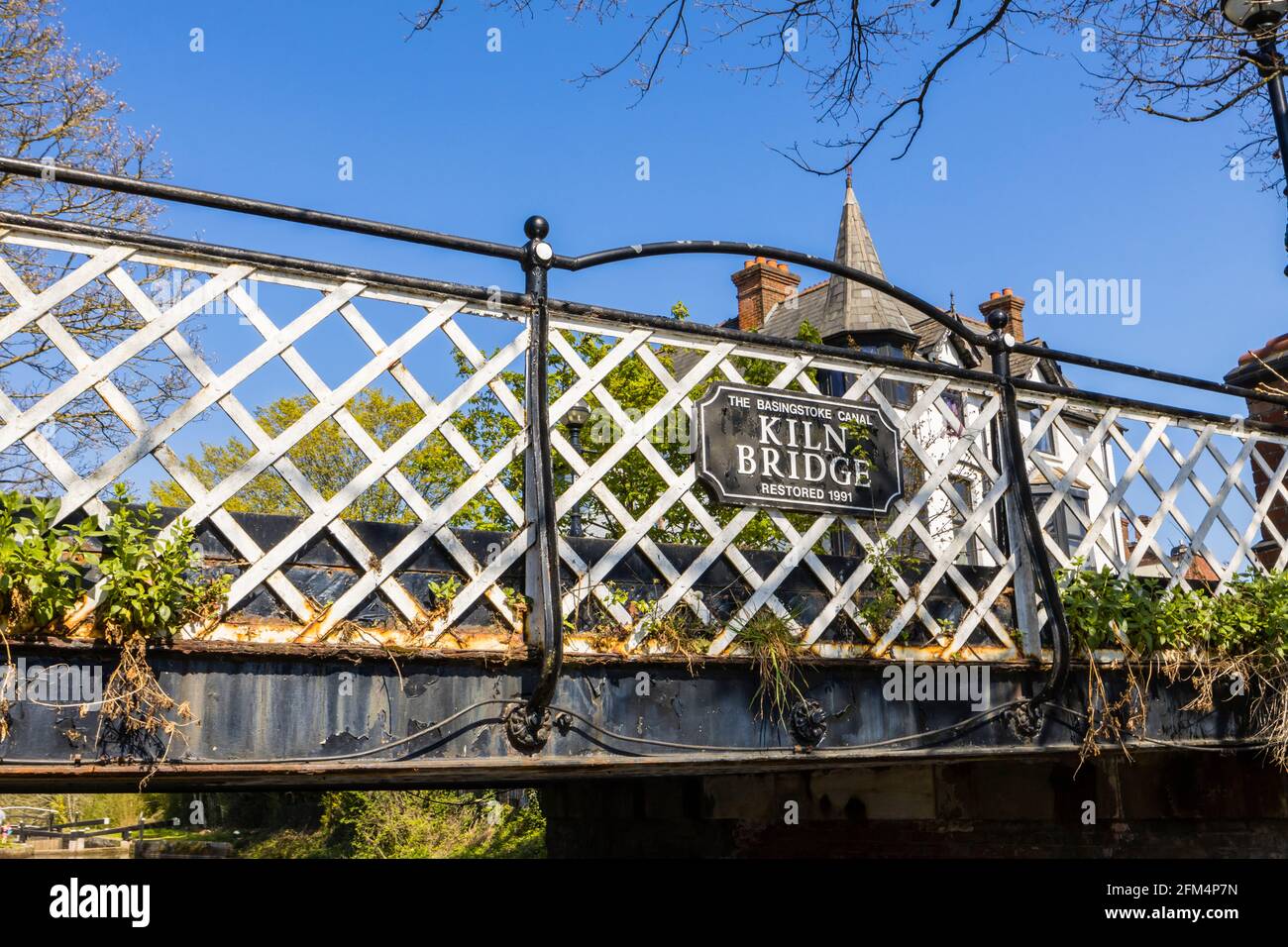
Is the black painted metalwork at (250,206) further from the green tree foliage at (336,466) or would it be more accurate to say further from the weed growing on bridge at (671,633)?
the green tree foliage at (336,466)

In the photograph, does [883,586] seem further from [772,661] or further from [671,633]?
[671,633]

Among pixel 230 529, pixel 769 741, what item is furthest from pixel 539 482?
pixel 769 741

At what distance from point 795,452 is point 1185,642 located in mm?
2924

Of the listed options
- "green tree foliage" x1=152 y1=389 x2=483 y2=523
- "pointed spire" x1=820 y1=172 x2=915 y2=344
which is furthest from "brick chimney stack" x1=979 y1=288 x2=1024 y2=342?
"green tree foliage" x1=152 y1=389 x2=483 y2=523

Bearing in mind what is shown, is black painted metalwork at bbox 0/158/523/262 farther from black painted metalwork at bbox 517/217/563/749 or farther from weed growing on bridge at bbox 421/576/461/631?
weed growing on bridge at bbox 421/576/461/631

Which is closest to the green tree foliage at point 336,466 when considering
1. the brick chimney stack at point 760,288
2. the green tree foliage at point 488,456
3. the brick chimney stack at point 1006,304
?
the green tree foliage at point 488,456

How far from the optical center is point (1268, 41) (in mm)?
6805

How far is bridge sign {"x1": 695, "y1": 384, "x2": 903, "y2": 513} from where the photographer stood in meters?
5.21

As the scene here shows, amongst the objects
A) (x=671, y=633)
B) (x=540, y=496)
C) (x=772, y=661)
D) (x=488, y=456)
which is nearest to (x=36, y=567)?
(x=540, y=496)

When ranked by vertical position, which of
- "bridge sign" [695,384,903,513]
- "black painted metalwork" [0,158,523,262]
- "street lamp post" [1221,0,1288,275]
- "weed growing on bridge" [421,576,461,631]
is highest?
"street lamp post" [1221,0,1288,275]

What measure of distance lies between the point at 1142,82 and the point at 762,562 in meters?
5.00

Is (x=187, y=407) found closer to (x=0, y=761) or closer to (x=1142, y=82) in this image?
(x=0, y=761)

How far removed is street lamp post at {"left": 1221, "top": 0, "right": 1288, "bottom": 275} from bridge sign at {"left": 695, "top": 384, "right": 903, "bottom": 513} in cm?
345

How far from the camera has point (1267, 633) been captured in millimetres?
6723
